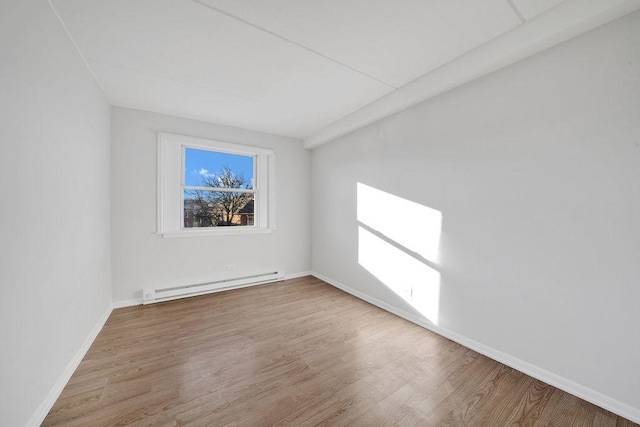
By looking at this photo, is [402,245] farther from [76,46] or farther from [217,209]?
[76,46]

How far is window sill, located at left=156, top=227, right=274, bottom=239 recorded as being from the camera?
3350mm

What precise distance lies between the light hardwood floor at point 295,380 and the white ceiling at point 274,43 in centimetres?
253

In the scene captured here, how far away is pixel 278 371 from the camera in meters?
1.87

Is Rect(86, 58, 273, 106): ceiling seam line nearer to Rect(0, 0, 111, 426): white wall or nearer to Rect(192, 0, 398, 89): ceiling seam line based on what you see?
Rect(0, 0, 111, 426): white wall

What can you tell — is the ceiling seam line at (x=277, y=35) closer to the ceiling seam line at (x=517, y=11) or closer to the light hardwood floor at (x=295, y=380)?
the ceiling seam line at (x=517, y=11)

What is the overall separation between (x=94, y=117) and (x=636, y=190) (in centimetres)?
421

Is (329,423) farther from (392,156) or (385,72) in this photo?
(385,72)

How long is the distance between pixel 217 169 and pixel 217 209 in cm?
62

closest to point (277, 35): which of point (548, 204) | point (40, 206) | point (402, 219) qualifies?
point (40, 206)

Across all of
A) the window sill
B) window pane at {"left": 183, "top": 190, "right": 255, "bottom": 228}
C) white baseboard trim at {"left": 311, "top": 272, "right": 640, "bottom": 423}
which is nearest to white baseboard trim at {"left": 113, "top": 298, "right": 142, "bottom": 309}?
the window sill

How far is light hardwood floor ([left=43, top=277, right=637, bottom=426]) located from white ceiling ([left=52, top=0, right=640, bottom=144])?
2531mm

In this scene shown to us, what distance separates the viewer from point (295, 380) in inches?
69.9

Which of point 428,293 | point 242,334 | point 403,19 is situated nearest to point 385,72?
point 403,19

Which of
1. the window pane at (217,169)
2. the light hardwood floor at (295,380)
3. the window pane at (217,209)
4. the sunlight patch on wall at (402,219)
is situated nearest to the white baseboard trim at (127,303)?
the light hardwood floor at (295,380)
